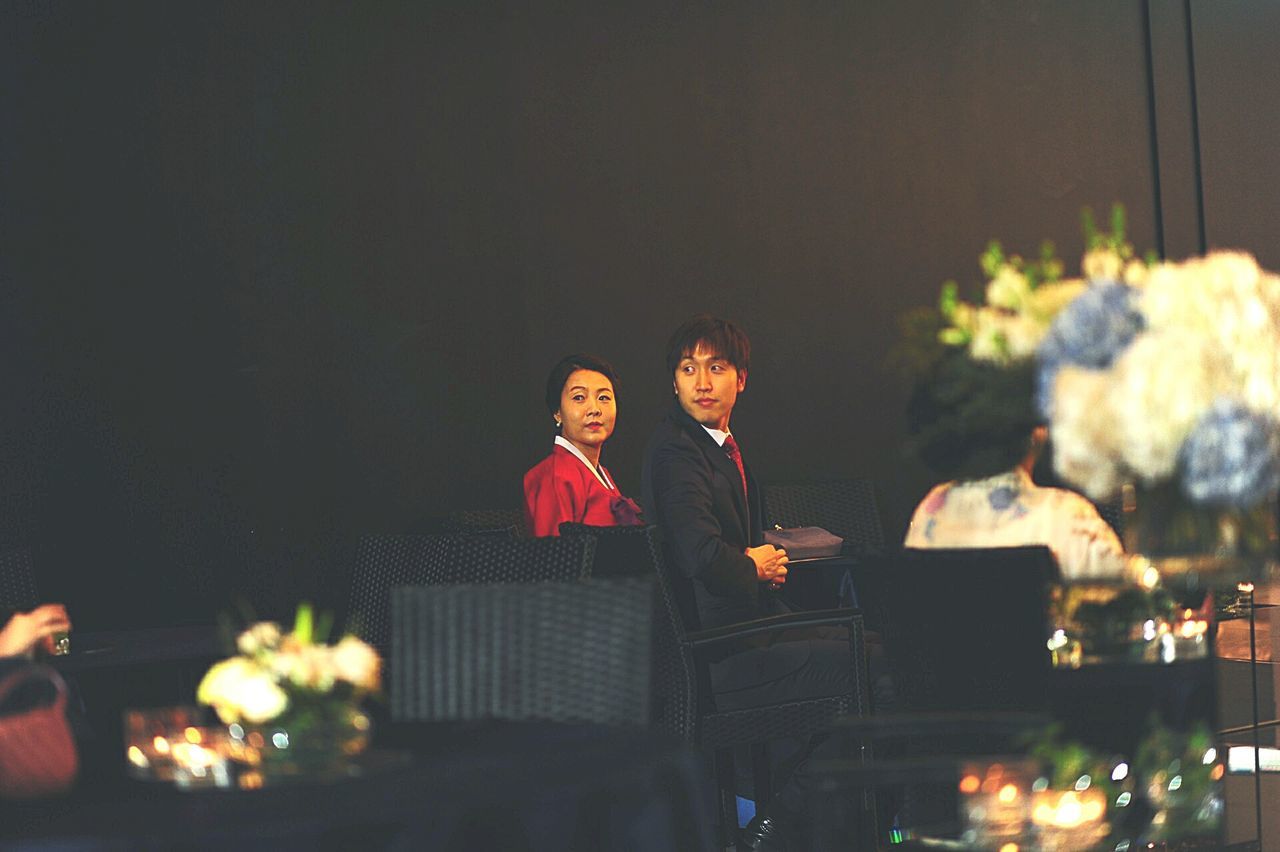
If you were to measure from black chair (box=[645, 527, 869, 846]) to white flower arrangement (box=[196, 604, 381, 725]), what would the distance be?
1734 millimetres

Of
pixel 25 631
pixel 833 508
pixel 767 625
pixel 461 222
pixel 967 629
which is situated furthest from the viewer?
pixel 833 508

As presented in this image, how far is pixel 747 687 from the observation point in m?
4.04

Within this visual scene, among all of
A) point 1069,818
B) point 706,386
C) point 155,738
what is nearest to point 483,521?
point 706,386

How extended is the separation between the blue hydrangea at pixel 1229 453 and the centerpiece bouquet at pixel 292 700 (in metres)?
1.06

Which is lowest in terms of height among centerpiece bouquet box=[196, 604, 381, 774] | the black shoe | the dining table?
the black shoe

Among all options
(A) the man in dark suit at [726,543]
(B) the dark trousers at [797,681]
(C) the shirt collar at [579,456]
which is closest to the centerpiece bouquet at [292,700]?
(B) the dark trousers at [797,681]

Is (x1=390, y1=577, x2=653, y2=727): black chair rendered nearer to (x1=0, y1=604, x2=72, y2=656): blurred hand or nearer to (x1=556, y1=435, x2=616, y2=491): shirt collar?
(x1=0, y1=604, x2=72, y2=656): blurred hand

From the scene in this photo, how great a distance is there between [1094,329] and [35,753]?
1391 mm

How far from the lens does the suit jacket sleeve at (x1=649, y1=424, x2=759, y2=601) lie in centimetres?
414

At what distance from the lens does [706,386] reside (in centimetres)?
454

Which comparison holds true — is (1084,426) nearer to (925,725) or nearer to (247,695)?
(925,725)

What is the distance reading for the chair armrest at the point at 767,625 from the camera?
3.85 m

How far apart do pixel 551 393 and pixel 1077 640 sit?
3252mm

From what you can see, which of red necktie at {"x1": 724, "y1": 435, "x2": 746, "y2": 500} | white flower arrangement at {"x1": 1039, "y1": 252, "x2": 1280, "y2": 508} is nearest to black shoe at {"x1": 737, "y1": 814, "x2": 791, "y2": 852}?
red necktie at {"x1": 724, "y1": 435, "x2": 746, "y2": 500}
